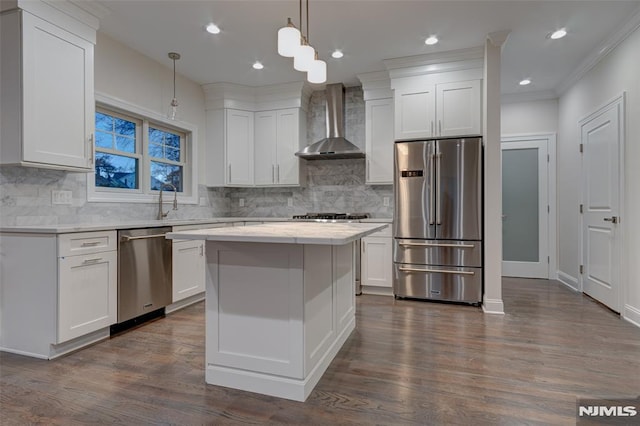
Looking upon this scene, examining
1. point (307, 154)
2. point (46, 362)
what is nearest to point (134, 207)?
point (46, 362)

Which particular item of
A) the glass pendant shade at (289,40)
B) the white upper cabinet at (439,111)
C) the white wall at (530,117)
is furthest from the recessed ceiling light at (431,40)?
the white wall at (530,117)

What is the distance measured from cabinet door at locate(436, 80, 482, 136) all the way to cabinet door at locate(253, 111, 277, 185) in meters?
2.24

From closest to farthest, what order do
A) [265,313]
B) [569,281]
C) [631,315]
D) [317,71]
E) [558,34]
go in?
1. [265,313]
2. [317,71]
3. [631,315]
4. [558,34]
5. [569,281]

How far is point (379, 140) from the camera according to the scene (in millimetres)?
4301

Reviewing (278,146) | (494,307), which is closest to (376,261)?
Answer: (494,307)

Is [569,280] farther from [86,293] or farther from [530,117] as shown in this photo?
[86,293]

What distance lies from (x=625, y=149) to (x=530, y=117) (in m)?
1.99

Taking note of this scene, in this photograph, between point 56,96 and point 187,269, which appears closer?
point 56,96

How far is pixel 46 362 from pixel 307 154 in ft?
10.6

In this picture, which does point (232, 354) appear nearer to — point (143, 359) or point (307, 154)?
point (143, 359)

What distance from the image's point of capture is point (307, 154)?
4.38 m

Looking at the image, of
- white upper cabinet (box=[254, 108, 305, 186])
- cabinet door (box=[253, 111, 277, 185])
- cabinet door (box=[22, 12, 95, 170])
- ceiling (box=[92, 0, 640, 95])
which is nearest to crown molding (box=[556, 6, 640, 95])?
ceiling (box=[92, 0, 640, 95])

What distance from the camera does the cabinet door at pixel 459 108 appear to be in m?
3.68

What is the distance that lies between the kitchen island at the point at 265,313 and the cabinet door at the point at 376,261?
210 centimetres
